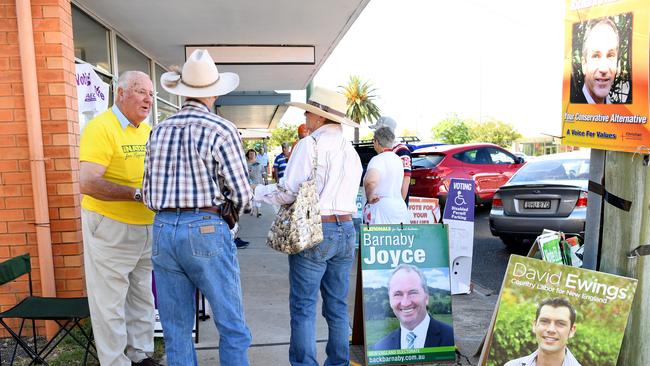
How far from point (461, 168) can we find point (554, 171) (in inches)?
163

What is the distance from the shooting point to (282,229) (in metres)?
3.05

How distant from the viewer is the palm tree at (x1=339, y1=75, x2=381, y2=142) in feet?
179

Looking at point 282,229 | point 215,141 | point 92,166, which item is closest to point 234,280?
point 282,229

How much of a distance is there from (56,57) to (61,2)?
46 centimetres

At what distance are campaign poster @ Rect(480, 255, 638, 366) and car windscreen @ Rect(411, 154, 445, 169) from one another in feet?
29.3

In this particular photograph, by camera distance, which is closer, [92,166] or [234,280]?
[234,280]

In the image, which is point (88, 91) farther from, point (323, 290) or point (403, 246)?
point (403, 246)

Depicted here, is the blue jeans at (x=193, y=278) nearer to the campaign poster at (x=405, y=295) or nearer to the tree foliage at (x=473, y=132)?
the campaign poster at (x=405, y=295)

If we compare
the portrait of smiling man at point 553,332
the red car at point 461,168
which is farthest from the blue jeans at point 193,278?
the red car at point 461,168

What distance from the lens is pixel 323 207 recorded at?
10.4 feet

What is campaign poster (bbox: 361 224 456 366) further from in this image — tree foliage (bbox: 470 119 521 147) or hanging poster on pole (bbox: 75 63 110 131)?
tree foliage (bbox: 470 119 521 147)

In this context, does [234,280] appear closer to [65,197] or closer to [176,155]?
[176,155]

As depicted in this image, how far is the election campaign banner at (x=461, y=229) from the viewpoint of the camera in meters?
5.46

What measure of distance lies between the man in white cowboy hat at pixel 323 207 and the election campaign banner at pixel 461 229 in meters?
2.47
